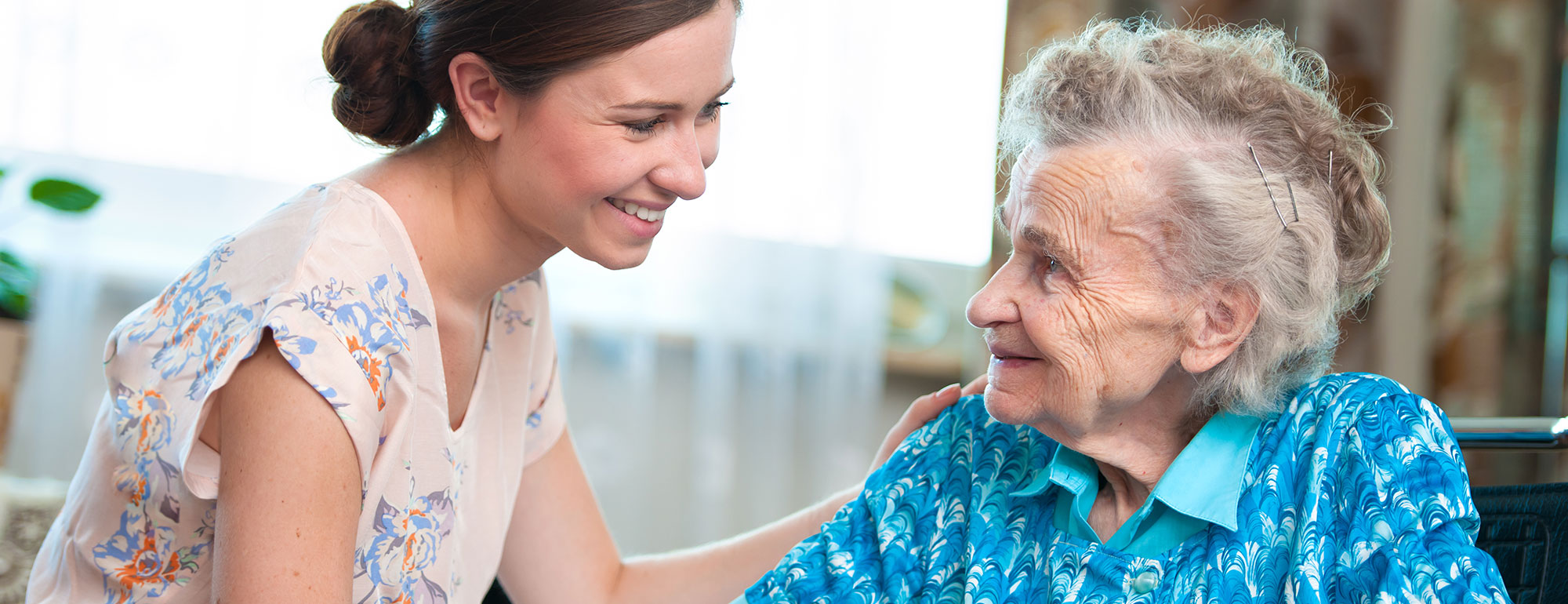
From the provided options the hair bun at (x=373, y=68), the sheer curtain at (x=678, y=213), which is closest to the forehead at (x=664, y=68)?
the hair bun at (x=373, y=68)

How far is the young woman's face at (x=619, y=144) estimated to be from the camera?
3.78 feet

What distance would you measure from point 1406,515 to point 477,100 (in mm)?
977

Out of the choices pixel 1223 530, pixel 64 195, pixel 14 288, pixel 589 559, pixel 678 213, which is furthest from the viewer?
pixel 678 213

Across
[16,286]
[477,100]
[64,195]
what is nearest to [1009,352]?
[477,100]

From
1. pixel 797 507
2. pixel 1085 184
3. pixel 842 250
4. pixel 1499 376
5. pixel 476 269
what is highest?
pixel 1085 184

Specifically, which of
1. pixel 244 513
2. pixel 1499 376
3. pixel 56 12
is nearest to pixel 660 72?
pixel 244 513

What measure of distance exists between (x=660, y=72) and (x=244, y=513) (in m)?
0.56

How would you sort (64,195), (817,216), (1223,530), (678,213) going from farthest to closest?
(817,216), (678,213), (64,195), (1223,530)

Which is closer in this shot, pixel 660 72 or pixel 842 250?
pixel 660 72

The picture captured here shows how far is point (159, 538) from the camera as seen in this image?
3.85 ft

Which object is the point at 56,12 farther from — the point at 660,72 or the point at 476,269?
the point at 660,72

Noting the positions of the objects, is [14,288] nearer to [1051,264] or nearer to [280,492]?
[280,492]

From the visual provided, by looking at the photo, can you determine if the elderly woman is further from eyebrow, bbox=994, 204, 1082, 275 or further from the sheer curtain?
the sheer curtain

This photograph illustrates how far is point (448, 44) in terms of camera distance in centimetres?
122
